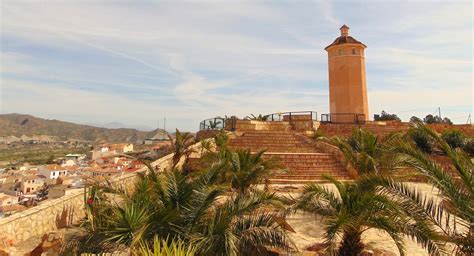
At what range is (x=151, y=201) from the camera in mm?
5406

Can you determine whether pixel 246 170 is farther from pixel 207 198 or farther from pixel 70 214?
pixel 70 214

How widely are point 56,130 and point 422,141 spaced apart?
190 metres

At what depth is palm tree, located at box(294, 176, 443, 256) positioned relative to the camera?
163 inches

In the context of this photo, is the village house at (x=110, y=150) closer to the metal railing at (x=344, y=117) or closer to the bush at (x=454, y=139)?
the metal railing at (x=344, y=117)

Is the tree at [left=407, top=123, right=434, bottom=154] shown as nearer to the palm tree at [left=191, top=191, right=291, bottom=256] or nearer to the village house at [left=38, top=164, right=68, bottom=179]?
the palm tree at [left=191, top=191, right=291, bottom=256]

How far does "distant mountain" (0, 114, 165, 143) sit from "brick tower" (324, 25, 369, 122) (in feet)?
439

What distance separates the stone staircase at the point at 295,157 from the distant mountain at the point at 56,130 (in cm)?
13947

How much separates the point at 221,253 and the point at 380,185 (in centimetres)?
279

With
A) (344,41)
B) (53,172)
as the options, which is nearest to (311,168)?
(344,41)

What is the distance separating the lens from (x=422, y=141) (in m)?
15.1

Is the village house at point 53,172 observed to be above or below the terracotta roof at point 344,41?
below

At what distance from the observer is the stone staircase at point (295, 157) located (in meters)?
12.9

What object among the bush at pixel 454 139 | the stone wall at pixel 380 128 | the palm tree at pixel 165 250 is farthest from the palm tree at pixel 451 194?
the stone wall at pixel 380 128

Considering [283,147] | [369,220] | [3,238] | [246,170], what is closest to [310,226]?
[246,170]
